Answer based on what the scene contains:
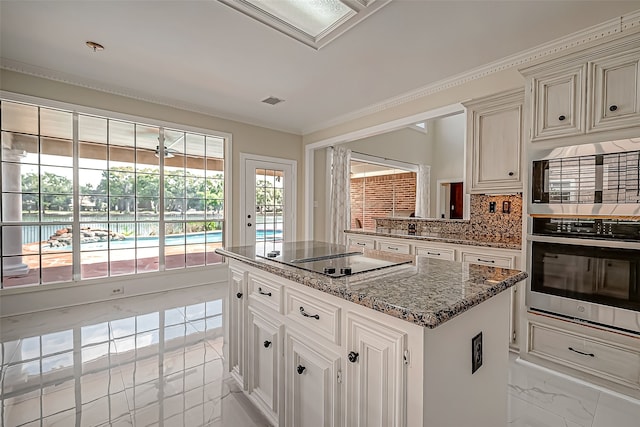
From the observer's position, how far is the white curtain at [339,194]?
5.44m

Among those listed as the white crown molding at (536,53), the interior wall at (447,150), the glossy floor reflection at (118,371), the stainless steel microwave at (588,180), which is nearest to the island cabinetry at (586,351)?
the stainless steel microwave at (588,180)

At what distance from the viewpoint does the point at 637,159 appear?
181 centimetres

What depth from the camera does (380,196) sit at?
25.2ft

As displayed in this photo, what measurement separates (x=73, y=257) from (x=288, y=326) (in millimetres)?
3574

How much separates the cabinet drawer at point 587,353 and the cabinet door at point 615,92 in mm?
1469

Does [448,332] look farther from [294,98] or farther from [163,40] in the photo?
[294,98]

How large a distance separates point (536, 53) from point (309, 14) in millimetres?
2054

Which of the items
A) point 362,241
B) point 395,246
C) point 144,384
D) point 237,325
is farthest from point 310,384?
point 362,241

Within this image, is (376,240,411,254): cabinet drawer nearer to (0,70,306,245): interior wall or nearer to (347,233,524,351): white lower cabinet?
(347,233,524,351): white lower cabinet

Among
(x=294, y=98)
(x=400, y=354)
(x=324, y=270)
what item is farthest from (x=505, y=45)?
(x=400, y=354)

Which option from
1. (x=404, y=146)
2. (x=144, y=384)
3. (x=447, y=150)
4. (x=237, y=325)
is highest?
(x=404, y=146)

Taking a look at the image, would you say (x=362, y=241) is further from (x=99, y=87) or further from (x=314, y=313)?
(x=99, y=87)

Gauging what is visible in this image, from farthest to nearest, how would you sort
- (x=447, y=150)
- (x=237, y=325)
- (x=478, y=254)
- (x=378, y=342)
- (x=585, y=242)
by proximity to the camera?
(x=447, y=150), (x=478, y=254), (x=585, y=242), (x=237, y=325), (x=378, y=342)

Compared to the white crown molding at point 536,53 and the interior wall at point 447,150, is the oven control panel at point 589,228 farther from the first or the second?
the interior wall at point 447,150
